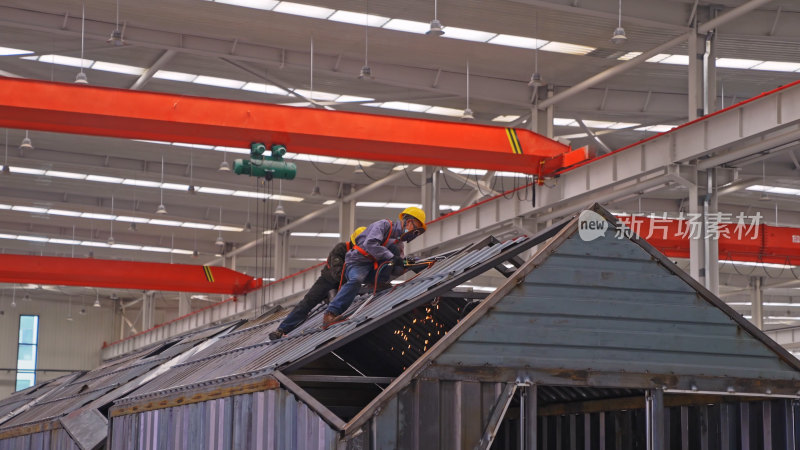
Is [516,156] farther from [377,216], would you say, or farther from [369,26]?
[377,216]

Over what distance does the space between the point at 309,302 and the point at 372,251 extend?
1.71m

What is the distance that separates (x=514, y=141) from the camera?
2466 cm

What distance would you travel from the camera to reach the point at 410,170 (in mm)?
37062

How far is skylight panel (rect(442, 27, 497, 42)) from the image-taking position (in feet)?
85.5

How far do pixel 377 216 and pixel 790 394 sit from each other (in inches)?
1365

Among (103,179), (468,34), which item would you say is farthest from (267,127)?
(103,179)

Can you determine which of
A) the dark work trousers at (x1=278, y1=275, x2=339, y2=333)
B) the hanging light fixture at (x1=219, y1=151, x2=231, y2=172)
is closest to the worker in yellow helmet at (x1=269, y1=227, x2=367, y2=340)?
the dark work trousers at (x1=278, y1=275, x2=339, y2=333)

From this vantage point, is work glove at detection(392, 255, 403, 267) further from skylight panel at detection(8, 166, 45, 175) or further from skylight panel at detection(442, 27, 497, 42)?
skylight panel at detection(8, 166, 45, 175)

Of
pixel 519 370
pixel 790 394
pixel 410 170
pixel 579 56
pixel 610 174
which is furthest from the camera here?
pixel 410 170

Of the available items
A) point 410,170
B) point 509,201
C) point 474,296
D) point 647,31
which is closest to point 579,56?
point 647,31

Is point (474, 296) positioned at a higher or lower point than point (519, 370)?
higher

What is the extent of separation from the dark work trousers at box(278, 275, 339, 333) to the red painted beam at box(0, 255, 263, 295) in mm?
25718

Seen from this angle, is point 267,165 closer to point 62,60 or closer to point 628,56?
point 62,60

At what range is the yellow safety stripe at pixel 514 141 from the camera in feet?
80.6
